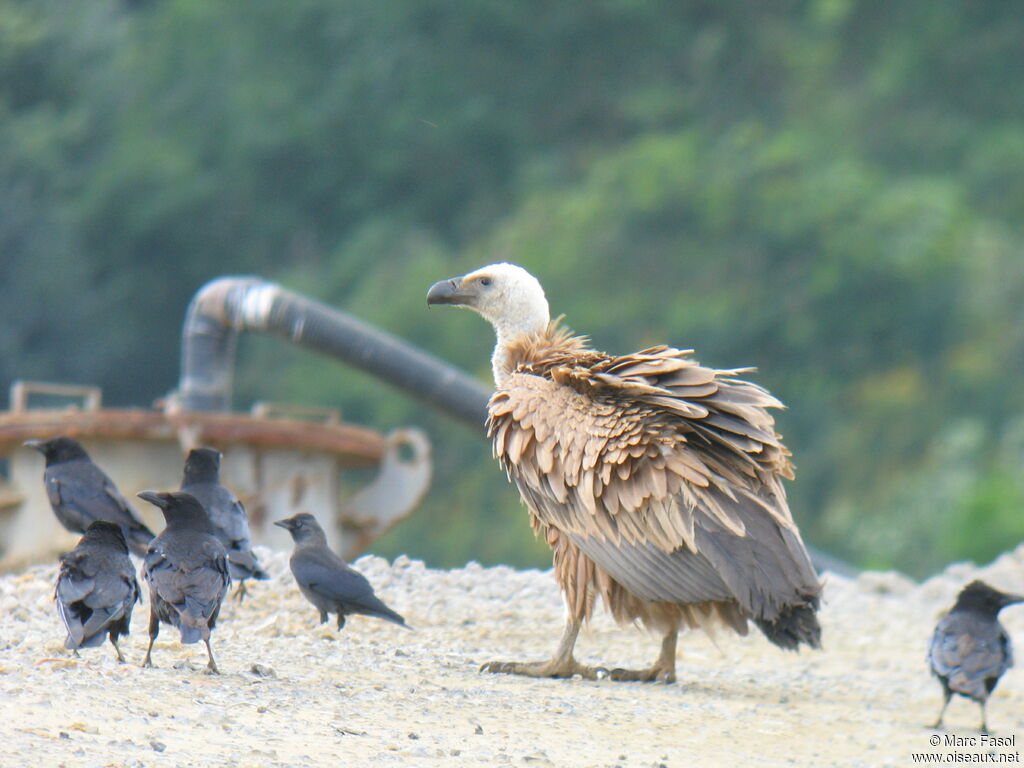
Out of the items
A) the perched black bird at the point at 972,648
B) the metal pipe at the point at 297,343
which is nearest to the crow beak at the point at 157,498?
the perched black bird at the point at 972,648

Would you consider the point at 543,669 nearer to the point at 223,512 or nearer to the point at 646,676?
the point at 646,676

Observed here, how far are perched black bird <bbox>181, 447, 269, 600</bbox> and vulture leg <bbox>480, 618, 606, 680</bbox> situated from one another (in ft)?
3.54

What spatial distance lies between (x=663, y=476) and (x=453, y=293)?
1.82 m

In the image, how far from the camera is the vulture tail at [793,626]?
21.4 ft

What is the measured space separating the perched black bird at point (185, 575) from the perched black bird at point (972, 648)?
3.01m

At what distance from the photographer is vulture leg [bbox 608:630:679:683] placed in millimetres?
7059

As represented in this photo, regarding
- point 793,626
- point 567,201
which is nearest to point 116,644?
point 793,626

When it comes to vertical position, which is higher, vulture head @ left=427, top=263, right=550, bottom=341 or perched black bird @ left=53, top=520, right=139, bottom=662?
vulture head @ left=427, top=263, right=550, bottom=341

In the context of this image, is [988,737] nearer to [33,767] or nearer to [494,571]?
[494,571]

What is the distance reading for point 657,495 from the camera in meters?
6.56

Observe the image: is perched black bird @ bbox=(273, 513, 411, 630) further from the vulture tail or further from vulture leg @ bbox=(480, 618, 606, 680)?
the vulture tail

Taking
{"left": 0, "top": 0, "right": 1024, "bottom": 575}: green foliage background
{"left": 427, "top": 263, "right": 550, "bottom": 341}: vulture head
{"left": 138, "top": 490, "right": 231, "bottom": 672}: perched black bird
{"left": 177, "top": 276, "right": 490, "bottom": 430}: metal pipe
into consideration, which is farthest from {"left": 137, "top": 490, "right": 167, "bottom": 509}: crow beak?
{"left": 0, "top": 0, "right": 1024, "bottom": 575}: green foliage background

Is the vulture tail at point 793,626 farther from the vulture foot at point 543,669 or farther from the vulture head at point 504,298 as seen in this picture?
the vulture head at point 504,298

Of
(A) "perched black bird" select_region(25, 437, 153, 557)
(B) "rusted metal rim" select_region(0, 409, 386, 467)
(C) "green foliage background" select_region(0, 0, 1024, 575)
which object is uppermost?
(C) "green foliage background" select_region(0, 0, 1024, 575)
